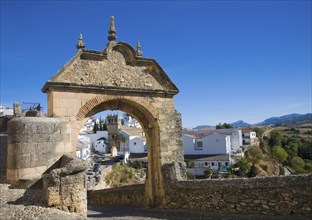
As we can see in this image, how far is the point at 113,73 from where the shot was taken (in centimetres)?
1035

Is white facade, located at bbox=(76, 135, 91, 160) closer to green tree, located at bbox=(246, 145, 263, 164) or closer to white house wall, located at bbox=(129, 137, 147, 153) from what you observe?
white house wall, located at bbox=(129, 137, 147, 153)

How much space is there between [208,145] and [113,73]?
41.9 metres

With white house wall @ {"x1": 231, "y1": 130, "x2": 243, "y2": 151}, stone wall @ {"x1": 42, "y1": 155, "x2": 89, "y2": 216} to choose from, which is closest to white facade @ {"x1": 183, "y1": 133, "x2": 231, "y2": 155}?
white house wall @ {"x1": 231, "y1": 130, "x2": 243, "y2": 151}

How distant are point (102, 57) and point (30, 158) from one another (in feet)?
14.8

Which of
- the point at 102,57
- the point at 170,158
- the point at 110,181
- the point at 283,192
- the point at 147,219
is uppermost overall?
the point at 102,57

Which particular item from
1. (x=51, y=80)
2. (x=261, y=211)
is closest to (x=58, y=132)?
(x=51, y=80)

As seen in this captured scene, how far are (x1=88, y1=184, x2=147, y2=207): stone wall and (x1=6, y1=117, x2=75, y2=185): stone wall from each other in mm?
5084

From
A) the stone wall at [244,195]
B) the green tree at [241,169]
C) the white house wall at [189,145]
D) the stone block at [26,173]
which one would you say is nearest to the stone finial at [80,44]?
the stone block at [26,173]

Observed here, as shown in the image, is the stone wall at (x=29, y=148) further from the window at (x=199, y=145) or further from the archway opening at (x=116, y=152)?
the window at (x=199, y=145)

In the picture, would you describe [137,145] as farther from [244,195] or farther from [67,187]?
[67,187]

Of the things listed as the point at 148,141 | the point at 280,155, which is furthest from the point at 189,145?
the point at 148,141

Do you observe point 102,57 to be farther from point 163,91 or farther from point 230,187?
point 230,187

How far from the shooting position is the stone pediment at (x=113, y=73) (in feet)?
30.9

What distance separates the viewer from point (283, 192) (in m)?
7.44
